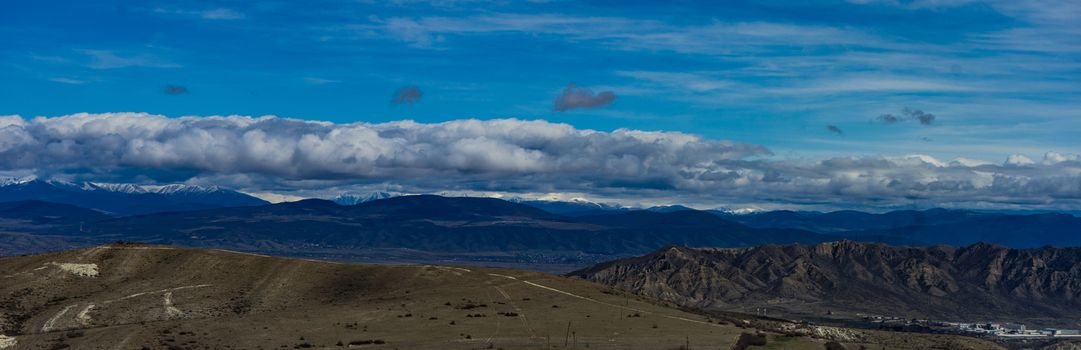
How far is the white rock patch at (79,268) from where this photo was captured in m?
152

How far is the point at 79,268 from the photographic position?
506 ft

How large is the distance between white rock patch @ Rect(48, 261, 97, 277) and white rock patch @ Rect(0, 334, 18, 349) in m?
47.9

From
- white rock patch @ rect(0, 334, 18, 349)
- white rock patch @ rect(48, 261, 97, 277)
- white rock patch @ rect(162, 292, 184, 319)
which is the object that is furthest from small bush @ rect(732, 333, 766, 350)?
white rock patch @ rect(48, 261, 97, 277)

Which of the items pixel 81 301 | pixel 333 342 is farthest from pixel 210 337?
pixel 81 301

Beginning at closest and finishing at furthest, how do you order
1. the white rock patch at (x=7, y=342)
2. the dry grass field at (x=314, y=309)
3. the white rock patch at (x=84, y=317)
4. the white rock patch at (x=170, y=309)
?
1. the white rock patch at (x=7, y=342)
2. the dry grass field at (x=314, y=309)
3. the white rock patch at (x=84, y=317)
4. the white rock patch at (x=170, y=309)

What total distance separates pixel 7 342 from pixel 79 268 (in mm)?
54711

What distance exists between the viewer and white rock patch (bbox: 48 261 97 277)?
15241 cm

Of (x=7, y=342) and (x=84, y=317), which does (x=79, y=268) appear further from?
(x=7, y=342)

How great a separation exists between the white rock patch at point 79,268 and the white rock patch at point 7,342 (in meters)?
47.9

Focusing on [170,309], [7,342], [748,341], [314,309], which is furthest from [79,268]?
[748,341]

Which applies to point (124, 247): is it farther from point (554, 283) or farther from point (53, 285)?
point (554, 283)

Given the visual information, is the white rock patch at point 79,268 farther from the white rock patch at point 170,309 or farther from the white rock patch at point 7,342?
the white rock patch at point 7,342

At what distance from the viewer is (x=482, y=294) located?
14400 centimetres

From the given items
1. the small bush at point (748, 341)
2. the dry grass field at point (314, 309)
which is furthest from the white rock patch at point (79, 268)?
the small bush at point (748, 341)
